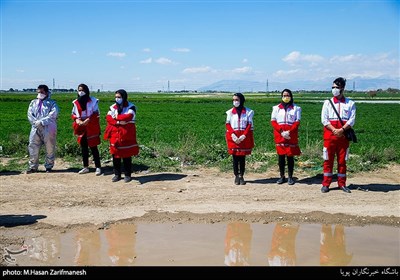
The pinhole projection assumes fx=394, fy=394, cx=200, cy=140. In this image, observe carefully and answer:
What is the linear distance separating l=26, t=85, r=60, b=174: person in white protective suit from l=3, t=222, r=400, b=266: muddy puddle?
4.13 m

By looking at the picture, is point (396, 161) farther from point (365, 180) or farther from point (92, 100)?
point (92, 100)

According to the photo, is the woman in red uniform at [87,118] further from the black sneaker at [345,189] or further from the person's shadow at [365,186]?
the black sneaker at [345,189]

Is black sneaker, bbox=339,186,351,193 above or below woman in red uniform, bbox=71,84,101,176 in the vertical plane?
below

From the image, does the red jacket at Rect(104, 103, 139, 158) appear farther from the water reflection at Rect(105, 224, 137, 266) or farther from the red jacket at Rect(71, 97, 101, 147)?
the water reflection at Rect(105, 224, 137, 266)

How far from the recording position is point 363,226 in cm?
572

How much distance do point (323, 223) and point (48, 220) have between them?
13.4 ft

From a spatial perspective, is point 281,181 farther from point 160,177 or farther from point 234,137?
point 160,177

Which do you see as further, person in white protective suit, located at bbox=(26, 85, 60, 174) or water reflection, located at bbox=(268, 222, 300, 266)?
person in white protective suit, located at bbox=(26, 85, 60, 174)

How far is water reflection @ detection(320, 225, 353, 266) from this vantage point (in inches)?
179

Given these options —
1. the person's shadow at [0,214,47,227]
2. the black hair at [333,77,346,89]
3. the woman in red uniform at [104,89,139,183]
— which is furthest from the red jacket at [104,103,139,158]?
the black hair at [333,77,346,89]

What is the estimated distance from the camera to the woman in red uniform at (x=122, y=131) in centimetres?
805

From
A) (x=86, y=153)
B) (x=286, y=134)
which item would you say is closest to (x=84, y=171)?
(x=86, y=153)

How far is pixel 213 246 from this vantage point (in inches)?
195
